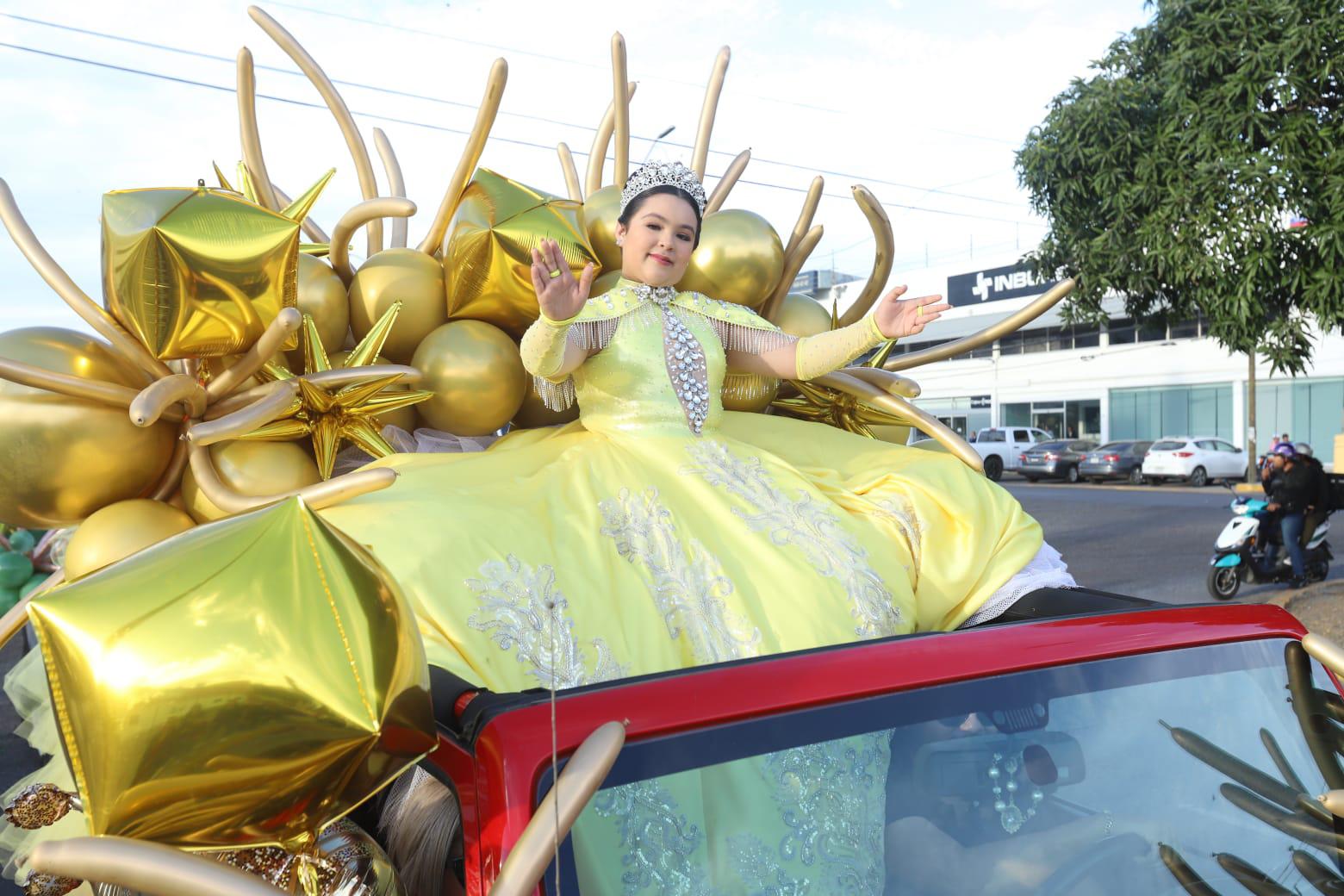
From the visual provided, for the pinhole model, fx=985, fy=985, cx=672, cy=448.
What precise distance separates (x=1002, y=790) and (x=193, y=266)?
1840mm

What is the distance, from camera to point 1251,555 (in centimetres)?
827

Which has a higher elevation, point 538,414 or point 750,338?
point 750,338

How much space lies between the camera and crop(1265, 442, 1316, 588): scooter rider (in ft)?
26.9

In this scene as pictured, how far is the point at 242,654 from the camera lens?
0.85 metres

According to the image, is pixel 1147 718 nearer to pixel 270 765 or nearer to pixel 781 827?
pixel 781 827

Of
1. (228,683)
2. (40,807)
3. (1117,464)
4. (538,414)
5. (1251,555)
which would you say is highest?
(538,414)

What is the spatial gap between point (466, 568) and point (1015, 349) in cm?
3254

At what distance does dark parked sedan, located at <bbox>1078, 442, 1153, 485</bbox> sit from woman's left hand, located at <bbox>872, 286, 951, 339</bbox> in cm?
2129

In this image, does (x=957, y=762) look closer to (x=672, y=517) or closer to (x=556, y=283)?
(x=672, y=517)

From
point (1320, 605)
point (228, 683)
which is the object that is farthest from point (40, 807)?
point (1320, 605)

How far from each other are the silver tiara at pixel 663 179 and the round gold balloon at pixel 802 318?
59cm

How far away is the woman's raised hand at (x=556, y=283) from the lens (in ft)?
6.88

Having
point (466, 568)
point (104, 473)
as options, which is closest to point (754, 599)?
point (466, 568)

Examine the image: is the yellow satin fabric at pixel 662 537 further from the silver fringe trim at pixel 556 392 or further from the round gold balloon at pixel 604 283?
the round gold balloon at pixel 604 283
